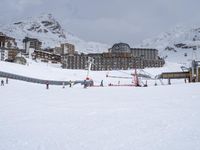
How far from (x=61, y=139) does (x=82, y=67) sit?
16604cm

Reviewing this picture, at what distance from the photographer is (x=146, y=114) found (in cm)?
1308

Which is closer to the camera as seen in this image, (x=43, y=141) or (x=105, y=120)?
(x=43, y=141)

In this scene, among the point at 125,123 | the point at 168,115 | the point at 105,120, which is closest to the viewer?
the point at 125,123


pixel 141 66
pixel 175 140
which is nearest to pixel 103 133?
pixel 175 140

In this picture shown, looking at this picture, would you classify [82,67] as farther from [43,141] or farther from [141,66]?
[43,141]

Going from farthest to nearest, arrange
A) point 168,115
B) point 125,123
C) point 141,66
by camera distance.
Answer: point 141,66 → point 168,115 → point 125,123

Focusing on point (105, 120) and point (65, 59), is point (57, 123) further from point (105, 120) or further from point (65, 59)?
point (65, 59)

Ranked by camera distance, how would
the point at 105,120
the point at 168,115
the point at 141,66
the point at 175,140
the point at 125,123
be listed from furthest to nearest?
the point at 141,66 → the point at 168,115 → the point at 105,120 → the point at 125,123 → the point at 175,140

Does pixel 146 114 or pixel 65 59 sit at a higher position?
pixel 65 59

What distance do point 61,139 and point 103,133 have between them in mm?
1343

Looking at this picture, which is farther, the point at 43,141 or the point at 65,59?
the point at 65,59

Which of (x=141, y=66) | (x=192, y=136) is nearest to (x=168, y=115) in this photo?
(x=192, y=136)

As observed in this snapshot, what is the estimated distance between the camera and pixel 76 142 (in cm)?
829

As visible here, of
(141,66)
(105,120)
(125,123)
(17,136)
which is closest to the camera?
(17,136)
